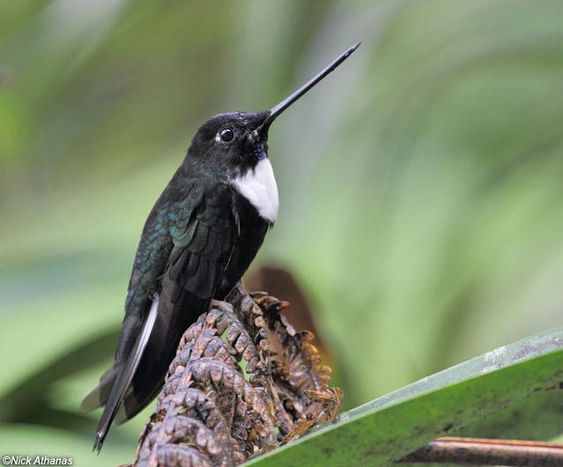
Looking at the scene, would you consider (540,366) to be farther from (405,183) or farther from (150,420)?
(405,183)

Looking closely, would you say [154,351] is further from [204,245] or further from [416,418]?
[416,418]

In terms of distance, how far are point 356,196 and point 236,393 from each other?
1.33 meters

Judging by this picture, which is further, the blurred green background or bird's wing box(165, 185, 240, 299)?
the blurred green background

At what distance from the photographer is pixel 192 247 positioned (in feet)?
5.25

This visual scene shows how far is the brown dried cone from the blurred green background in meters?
0.45

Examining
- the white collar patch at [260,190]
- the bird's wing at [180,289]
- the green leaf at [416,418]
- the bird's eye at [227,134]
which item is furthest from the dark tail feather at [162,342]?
the green leaf at [416,418]

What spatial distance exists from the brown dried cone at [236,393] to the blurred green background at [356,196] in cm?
45

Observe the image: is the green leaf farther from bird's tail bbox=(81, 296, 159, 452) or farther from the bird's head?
the bird's head

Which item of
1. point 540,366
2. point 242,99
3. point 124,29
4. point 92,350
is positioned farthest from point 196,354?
point 124,29

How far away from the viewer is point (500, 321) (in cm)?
228

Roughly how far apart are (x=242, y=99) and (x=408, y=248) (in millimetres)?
714

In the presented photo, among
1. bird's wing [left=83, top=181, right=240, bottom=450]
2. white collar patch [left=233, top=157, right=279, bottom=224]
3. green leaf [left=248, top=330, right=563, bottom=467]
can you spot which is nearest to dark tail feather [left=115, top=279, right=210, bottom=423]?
bird's wing [left=83, top=181, right=240, bottom=450]

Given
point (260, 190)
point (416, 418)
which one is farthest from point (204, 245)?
point (416, 418)

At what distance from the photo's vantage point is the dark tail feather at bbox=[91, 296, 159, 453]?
4.43 feet
